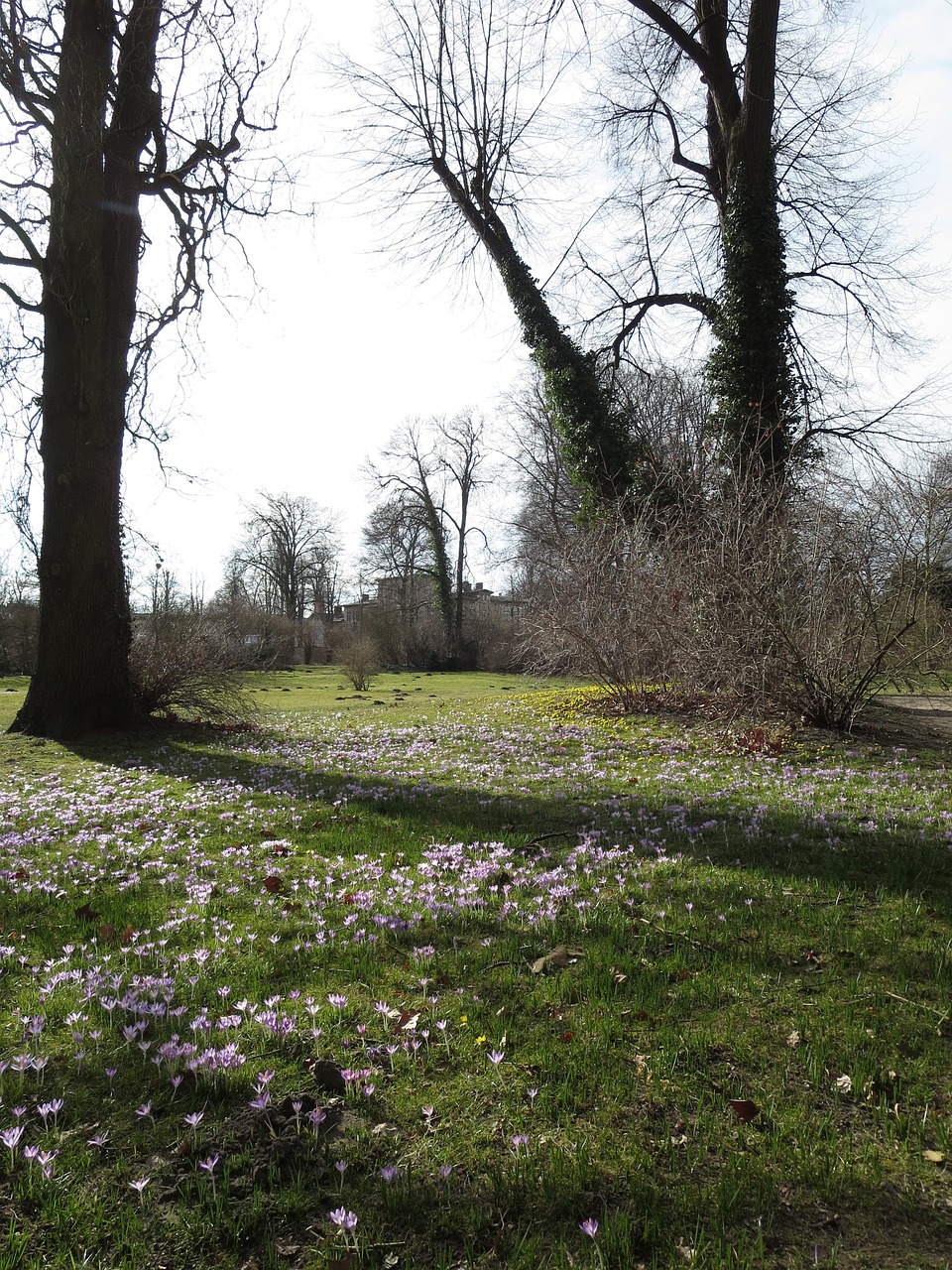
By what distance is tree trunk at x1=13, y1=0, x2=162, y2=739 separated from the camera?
32.5 ft

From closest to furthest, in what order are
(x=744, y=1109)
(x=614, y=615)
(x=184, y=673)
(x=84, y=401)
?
(x=744, y=1109)
(x=84, y=401)
(x=614, y=615)
(x=184, y=673)

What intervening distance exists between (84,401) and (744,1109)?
11214mm

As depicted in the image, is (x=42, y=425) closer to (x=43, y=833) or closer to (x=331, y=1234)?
(x=43, y=833)

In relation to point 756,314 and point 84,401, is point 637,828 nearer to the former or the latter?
point 84,401

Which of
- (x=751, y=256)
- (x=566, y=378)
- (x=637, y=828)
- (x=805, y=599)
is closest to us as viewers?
(x=637, y=828)

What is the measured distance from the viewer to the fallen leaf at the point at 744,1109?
2045 millimetres

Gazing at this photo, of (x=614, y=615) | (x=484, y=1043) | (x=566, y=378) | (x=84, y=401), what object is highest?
(x=566, y=378)

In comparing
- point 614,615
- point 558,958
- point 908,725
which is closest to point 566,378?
point 614,615

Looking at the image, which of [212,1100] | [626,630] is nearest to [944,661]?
[626,630]

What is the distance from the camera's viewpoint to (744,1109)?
2057 millimetres

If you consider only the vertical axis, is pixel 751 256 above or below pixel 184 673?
above

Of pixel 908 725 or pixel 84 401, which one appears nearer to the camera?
pixel 908 725

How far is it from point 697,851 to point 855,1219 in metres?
2.76

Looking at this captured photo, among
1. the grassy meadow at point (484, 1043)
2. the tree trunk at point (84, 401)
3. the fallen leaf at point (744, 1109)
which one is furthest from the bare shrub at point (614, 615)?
the fallen leaf at point (744, 1109)
